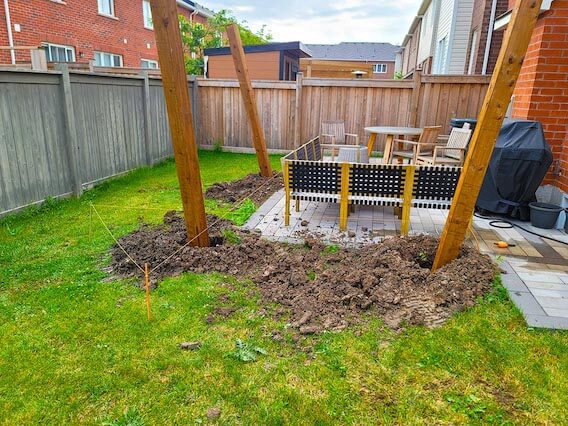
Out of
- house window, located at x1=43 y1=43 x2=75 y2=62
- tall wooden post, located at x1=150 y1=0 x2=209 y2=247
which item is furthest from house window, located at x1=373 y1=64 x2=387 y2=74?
tall wooden post, located at x1=150 y1=0 x2=209 y2=247

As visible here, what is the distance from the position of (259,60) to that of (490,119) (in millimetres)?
13870

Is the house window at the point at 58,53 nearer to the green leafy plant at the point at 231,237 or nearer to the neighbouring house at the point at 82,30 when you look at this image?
the neighbouring house at the point at 82,30

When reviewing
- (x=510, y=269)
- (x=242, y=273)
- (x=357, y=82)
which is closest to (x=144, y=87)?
(x=357, y=82)

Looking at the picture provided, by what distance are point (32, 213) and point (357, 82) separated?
7.58 m

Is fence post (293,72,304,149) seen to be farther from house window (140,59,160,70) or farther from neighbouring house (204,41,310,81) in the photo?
house window (140,59,160,70)

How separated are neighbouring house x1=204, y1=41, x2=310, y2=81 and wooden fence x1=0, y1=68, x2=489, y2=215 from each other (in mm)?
5329

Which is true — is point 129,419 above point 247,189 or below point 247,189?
below

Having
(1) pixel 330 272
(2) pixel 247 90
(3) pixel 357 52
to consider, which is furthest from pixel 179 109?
(3) pixel 357 52

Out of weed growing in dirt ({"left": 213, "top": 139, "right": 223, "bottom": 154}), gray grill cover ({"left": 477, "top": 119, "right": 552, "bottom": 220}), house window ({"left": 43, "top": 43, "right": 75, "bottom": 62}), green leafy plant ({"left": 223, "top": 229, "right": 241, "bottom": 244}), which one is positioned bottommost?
green leafy plant ({"left": 223, "top": 229, "right": 241, "bottom": 244})

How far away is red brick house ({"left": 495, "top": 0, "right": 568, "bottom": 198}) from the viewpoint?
5402 mm

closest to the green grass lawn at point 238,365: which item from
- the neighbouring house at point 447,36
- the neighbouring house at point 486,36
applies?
the neighbouring house at point 486,36

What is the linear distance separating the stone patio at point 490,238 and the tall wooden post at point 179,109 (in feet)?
3.27

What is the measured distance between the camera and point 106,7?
629 inches

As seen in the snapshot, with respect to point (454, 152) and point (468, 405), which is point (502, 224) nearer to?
point (454, 152)
